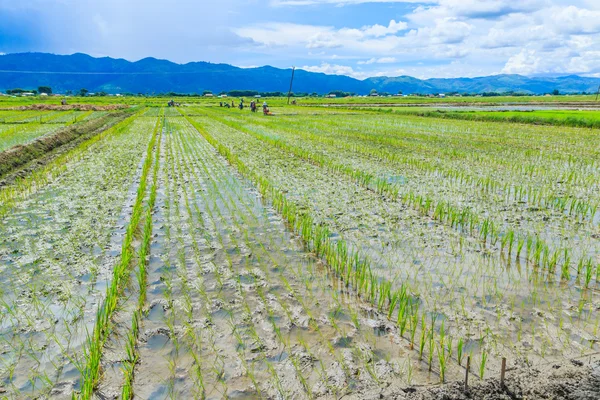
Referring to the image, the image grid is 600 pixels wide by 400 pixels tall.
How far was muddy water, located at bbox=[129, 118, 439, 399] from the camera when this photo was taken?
2.57m

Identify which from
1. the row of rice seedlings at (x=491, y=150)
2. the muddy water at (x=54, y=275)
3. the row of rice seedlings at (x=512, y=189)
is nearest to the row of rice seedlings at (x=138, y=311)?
the muddy water at (x=54, y=275)

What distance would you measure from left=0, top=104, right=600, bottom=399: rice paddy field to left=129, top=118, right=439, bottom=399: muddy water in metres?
0.02

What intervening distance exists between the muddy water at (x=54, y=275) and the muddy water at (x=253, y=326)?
51 centimetres

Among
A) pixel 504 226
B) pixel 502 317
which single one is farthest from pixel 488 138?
pixel 502 317

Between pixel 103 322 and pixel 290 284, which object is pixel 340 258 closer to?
pixel 290 284

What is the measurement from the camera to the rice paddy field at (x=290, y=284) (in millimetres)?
2658

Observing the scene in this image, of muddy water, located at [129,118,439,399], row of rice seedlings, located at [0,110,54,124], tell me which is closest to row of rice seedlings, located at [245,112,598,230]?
muddy water, located at [129,118,439,399]

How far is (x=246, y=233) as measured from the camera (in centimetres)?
541

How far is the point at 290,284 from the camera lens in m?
3.95

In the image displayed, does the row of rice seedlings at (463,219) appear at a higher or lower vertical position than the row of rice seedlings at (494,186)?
lower

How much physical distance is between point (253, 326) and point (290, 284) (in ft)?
2.70

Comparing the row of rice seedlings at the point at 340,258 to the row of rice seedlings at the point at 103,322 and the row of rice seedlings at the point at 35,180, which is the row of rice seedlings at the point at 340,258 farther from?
the row of rice seedlings at the point at 35,180

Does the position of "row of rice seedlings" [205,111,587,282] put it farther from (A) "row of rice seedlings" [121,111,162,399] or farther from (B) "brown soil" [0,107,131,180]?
(B) "brown soil" [0,107,131,180]

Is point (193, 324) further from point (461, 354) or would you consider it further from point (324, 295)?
point (461, 354)
